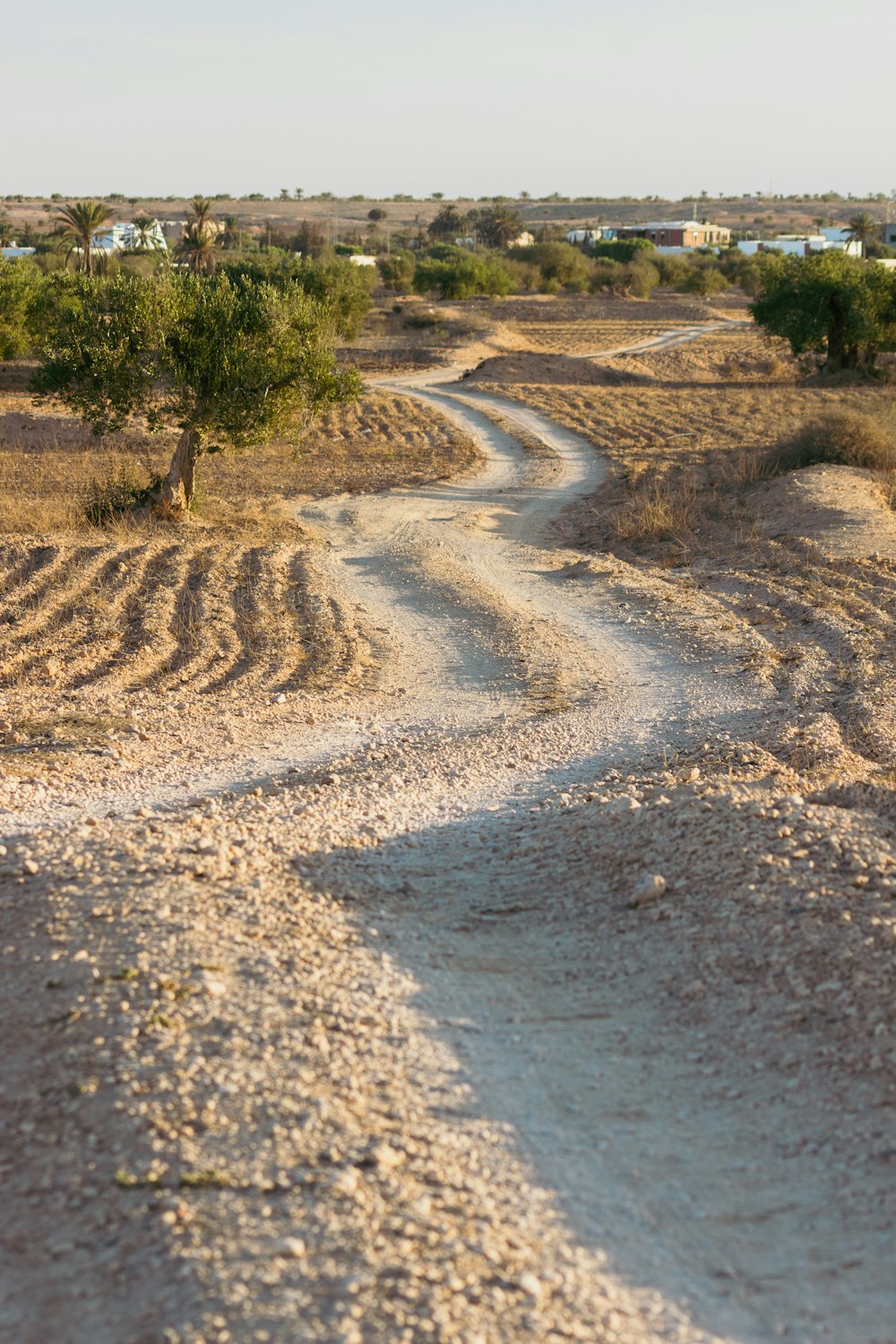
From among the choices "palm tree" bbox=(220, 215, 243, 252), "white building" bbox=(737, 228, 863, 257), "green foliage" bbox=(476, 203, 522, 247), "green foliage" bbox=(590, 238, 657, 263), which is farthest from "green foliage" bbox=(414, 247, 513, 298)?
"green foliage" bbox=(476, 203, 522, 247)

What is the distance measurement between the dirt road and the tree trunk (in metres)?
10.6

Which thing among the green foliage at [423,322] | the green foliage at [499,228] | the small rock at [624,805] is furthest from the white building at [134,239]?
the small rock at [624,805]

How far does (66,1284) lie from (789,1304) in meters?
2.04

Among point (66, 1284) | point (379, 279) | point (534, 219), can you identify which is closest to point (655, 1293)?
point (66, 1284)

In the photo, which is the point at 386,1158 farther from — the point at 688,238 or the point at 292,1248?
the point at 688,238

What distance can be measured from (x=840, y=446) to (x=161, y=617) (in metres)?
12.6

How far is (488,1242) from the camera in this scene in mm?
3598

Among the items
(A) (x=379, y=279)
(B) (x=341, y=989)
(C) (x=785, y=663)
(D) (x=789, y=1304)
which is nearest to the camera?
(D) (x=789, y=1304)

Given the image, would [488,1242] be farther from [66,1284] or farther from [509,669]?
[509,669]

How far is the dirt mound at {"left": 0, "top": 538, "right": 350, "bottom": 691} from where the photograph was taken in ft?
35.5

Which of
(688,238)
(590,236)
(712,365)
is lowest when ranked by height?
(712,365)

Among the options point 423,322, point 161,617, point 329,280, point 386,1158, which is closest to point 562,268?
point 423,322

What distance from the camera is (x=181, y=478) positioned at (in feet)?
59.3

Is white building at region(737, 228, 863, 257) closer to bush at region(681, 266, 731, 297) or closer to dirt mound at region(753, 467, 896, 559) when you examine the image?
bush at region(681, 266, 731, 297)
